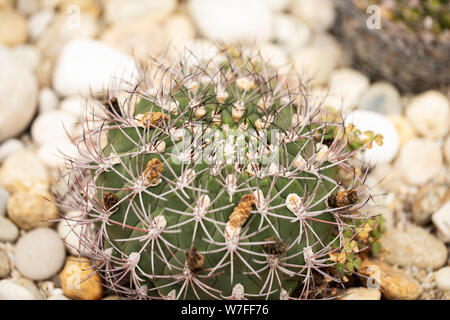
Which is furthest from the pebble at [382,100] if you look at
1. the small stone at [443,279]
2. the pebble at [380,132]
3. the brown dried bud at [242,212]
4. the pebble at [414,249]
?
the brown dried bud at [242,212]

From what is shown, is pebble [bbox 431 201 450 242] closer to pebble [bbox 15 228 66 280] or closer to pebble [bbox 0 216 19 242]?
pebble [bbox 15 228 66 280]

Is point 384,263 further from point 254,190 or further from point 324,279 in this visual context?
point 254,190

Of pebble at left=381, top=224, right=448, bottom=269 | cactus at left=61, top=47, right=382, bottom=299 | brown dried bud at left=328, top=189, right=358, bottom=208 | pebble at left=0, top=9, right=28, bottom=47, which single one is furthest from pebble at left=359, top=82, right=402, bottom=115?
pebble at left=0, top=9, right=28, bottom=47

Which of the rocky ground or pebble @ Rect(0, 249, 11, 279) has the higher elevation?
the rocky ground

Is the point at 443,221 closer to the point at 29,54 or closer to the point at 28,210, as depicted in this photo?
the point at 28,210

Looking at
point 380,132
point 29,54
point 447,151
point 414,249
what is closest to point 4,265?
point 29,54

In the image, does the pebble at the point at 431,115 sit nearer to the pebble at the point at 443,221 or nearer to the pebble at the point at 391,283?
the pebble at the point at 443,221
